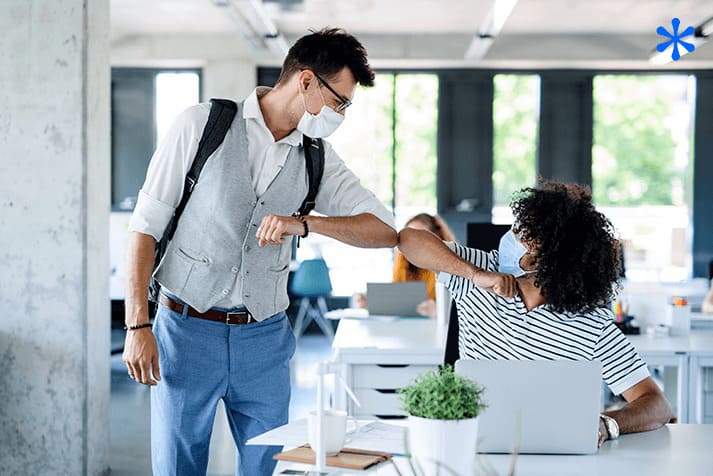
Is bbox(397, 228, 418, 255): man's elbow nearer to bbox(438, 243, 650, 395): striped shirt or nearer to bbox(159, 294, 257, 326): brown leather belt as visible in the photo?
bbox(438, 243, 650, 395): striped shirt

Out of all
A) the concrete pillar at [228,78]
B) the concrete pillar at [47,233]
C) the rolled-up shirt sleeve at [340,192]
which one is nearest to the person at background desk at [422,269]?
the concrete pillar at [47,233]

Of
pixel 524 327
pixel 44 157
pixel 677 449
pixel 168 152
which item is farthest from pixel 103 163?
pixel 677 449

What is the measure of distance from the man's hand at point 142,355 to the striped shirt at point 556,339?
2.73 feet

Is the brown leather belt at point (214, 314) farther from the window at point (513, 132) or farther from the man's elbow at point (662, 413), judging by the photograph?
the window at point (513, 132)

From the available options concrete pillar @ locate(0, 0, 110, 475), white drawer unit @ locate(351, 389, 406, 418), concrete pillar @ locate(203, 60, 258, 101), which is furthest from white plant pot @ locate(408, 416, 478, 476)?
concrete pillar @ locate(203, 60, 258, 101)

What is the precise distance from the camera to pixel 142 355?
2.00 meters

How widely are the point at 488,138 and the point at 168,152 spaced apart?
24.8 ft

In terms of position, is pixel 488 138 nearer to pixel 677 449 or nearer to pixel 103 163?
pixel 103 163

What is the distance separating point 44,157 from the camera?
149 inches

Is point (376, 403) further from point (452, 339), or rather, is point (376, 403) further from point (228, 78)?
point (228, 78)

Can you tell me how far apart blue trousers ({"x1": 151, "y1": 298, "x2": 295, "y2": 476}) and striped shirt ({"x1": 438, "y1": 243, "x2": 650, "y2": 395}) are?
0.56 meters

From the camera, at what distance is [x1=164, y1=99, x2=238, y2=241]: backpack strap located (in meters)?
2.14

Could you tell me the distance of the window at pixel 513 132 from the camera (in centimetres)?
941

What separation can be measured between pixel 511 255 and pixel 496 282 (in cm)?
45
